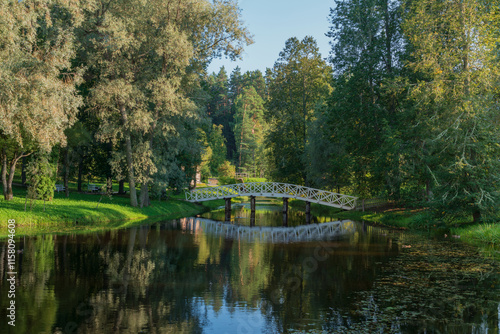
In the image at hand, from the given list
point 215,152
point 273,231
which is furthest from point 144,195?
point 215,152

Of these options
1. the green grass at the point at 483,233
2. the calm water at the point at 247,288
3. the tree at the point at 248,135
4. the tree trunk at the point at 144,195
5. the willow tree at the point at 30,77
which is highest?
the tree at the point at 248,135

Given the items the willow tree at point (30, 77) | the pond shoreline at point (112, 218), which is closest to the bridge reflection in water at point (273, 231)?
the pond shoreline at point (112, 218)

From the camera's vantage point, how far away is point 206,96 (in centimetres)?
3722

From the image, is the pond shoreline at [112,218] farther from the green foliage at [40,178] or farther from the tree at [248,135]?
the tree at [248,135]

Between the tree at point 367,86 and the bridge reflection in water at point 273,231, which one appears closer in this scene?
the bridge reflection in water at point 273,231

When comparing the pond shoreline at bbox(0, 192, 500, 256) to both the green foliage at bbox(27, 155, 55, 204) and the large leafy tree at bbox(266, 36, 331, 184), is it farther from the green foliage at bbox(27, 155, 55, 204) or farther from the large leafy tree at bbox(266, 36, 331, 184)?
the large leafy tree at bbox(266, 36, 331, 184)

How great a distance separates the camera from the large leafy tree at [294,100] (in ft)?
168

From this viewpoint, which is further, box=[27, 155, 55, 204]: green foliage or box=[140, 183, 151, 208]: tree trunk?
box=[140, 183, 151, 208]: tree trunk

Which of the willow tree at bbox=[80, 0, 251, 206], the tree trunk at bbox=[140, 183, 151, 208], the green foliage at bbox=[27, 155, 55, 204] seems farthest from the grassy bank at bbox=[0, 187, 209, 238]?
the willow tree at bbox=[80, 0, 251, 206]

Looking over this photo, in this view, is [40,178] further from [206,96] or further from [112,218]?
[206,96]

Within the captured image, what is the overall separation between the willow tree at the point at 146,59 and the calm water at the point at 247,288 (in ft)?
40.8

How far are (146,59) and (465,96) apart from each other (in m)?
22.4

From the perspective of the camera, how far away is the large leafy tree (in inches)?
2014

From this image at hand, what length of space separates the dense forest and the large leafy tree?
88 cm
